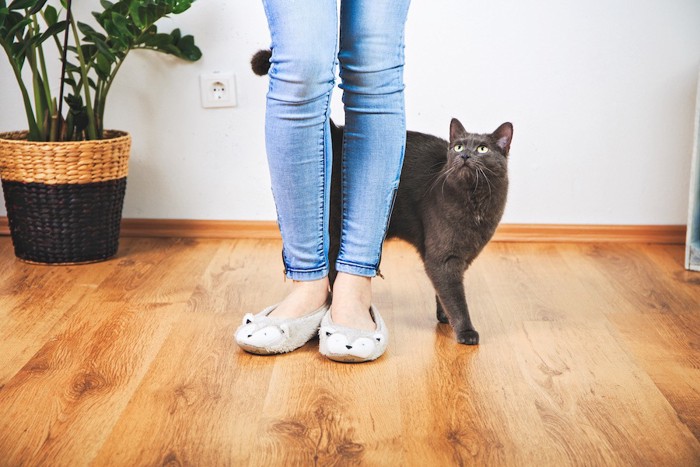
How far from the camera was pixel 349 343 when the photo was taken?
1.40m

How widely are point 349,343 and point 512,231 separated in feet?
3.47

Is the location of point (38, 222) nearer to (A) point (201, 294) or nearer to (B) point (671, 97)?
(A) point (201, 294)

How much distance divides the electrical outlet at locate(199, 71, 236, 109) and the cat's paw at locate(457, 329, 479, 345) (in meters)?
1.10

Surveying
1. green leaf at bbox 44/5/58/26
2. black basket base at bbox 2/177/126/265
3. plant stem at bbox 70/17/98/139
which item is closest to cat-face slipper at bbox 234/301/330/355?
black basket base at bbox 2/177/126/265

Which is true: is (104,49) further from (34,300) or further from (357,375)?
(357,375)

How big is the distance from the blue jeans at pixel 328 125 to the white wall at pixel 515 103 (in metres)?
0.85

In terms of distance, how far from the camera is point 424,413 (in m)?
1.22

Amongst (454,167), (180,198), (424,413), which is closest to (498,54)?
(454,167)

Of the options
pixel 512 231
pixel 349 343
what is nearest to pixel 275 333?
pixel 349 343

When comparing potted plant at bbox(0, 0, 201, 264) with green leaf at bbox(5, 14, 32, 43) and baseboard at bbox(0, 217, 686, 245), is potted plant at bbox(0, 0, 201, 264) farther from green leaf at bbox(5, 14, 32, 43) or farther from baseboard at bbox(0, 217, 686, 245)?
baseboard at bbox(0, 217, 686, 245)

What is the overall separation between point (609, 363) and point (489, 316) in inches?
12.9

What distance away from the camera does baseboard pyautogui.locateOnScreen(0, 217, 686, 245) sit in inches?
89.8

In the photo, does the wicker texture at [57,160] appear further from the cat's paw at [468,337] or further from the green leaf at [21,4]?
the cat's paw at [468,337]

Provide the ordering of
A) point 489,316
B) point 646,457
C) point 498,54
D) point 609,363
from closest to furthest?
1. point 646,457
2. point 609,363
3. point 489,316
4. point 498,54
